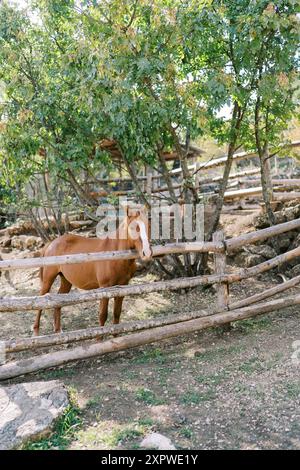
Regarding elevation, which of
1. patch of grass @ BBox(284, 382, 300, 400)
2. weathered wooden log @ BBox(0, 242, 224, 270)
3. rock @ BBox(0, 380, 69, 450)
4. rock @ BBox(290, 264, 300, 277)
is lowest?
patch of grass @ BBox(284, 382, 300, 400)

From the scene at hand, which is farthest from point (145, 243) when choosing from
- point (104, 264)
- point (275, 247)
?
point (275, 247)

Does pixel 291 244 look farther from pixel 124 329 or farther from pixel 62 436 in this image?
pixel 62 436

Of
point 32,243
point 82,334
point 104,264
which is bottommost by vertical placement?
point 32,243

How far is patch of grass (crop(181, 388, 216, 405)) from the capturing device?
3693 mm

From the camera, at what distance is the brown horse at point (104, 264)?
15.8 feet

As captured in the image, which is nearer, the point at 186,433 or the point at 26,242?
the point at 186,433

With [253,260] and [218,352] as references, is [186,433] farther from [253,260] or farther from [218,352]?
[253,260]

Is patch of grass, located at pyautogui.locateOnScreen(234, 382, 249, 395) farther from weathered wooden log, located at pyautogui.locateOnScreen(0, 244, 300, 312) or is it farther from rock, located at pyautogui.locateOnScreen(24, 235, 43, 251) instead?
rock, located at pyautogui.locateOnScreen(24, 235, 43, 251)

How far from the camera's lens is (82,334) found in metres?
4.64

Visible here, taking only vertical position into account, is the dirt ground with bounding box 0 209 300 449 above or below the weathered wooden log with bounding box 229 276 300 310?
below

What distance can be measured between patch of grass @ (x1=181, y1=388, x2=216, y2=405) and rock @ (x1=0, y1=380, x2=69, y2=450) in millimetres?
1040

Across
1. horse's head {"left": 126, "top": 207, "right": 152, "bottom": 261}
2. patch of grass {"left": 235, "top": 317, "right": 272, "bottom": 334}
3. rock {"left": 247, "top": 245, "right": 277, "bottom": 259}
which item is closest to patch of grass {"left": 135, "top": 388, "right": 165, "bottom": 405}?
horse's head {"left": 126, "top": 207, "right": 152, "bottom": 261}

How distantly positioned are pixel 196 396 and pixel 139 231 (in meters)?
1.85
